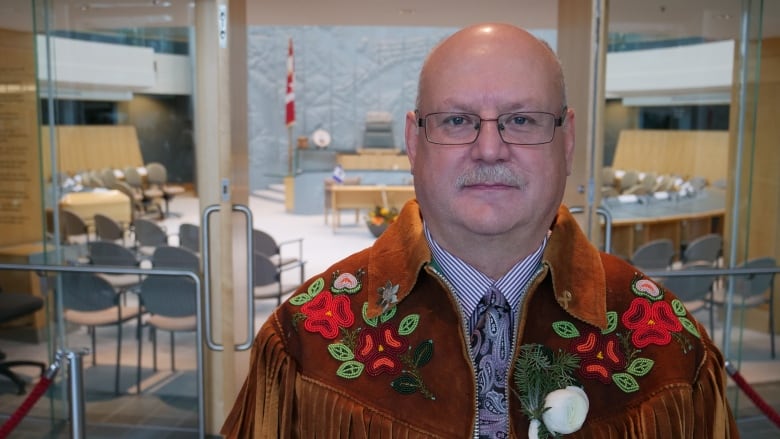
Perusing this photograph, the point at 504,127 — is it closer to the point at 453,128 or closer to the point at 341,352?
the point at 453,128

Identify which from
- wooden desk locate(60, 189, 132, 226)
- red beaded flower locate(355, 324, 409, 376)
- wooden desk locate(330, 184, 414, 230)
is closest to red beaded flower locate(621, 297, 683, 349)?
red beaded flower locate(355, 324, 409, 376)

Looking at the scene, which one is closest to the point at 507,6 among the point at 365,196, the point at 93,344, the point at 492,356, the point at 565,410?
the point at 93,344

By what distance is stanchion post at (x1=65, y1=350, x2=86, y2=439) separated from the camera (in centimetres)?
260

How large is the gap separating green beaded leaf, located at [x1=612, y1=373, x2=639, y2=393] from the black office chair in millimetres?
3737

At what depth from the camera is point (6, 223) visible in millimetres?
4207

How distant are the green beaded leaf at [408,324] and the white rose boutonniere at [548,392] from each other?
0.56ft

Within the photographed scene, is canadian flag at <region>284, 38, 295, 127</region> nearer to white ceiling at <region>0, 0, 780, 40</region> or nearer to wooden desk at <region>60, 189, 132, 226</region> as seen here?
white ceiling at <region>0, 0, 780, 40</region>

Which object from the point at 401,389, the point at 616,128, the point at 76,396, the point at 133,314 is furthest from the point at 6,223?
the point at 401,389

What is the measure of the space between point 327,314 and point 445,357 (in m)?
0.21

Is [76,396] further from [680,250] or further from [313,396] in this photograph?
[680,250]

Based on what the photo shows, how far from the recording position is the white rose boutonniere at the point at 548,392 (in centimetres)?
117

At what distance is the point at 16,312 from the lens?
4.31 meters

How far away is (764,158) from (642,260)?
0.95 m

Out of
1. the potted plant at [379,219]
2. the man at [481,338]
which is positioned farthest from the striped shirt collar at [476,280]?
the potted plant at [379,219]
